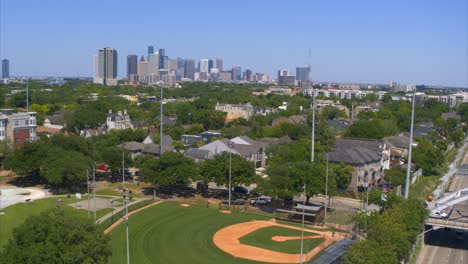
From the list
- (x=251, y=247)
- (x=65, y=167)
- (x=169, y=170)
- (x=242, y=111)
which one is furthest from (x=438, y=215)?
(x=242, y=111)

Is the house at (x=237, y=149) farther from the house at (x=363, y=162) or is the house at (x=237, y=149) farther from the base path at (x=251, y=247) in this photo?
the base path at (x=251, y=247)

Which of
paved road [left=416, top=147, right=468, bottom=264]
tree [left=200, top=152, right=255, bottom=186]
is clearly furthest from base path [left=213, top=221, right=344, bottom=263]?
tree [left=200, top=152, right=255, bottom=186]

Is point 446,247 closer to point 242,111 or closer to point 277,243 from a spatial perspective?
point 277,243

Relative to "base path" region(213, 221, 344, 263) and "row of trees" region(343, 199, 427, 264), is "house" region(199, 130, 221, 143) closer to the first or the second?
"base path" region(213, 221, 344, 263)

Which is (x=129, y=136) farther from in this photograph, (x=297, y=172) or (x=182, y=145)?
(x=297, y=172)

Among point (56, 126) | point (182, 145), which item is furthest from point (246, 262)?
point (56, 126)

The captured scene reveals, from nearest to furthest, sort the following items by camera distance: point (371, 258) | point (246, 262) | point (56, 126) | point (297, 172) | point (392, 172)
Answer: point (371, 258), point (246, 262), point (297, 172), point (392, 172), point (56, 126)
